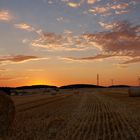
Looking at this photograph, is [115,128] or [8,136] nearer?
[8,136]

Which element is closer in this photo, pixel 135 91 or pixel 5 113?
pixel 5 113

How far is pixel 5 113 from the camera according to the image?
1547 cm

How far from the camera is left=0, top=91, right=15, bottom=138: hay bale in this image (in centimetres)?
1468

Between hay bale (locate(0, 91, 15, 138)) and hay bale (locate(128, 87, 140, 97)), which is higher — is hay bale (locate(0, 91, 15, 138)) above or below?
below

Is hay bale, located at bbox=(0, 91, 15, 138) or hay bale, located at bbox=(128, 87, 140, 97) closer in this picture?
hay bale, located at bbox=(0, 91, 15, 138)

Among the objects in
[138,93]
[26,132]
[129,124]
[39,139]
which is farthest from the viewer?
[138,93]

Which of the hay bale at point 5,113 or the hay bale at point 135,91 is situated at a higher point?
the hay bale at point 135,91

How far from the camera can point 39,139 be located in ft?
40.0

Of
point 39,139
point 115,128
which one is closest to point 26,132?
point 39,139

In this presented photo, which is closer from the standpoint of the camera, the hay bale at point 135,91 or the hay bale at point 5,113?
the hay bale at point 5,113

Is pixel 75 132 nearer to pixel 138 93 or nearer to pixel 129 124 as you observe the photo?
pixel 129 124

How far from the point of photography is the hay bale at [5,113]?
1468 cm

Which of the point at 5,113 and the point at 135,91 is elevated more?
the point at 135,91

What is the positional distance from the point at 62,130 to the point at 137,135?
146 inches
